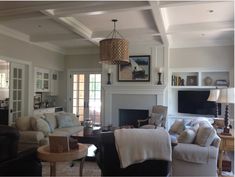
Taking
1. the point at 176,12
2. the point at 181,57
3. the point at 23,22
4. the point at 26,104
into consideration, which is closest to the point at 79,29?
the point at 23,22

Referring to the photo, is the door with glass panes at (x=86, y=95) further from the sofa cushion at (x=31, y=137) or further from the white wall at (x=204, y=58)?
the sofa cushion at (x=31, y=137)

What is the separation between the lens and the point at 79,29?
5.12 meters

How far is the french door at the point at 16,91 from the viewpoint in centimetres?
558

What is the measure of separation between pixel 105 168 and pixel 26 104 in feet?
13.2

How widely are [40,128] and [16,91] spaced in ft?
5.46

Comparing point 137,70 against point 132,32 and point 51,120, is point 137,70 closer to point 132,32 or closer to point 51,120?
point 132,32

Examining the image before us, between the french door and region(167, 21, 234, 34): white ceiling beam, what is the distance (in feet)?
12.6

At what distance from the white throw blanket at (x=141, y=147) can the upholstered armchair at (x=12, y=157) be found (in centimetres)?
109

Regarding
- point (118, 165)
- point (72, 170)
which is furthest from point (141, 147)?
point (72, 170)

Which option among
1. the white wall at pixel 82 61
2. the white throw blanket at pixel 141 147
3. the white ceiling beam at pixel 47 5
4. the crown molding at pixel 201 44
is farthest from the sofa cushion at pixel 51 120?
the crown molding at pixel 201 44

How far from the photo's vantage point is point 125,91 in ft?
22.2

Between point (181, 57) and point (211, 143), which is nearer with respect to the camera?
point (211, 143)

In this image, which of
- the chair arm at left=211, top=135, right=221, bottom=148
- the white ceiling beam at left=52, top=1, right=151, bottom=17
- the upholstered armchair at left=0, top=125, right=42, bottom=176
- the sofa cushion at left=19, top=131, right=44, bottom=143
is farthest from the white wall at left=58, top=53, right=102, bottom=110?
the upholstered armchair at left=0, top=125, right=42, bottom=176

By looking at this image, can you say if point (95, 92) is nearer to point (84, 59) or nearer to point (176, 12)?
point (84, 59)
